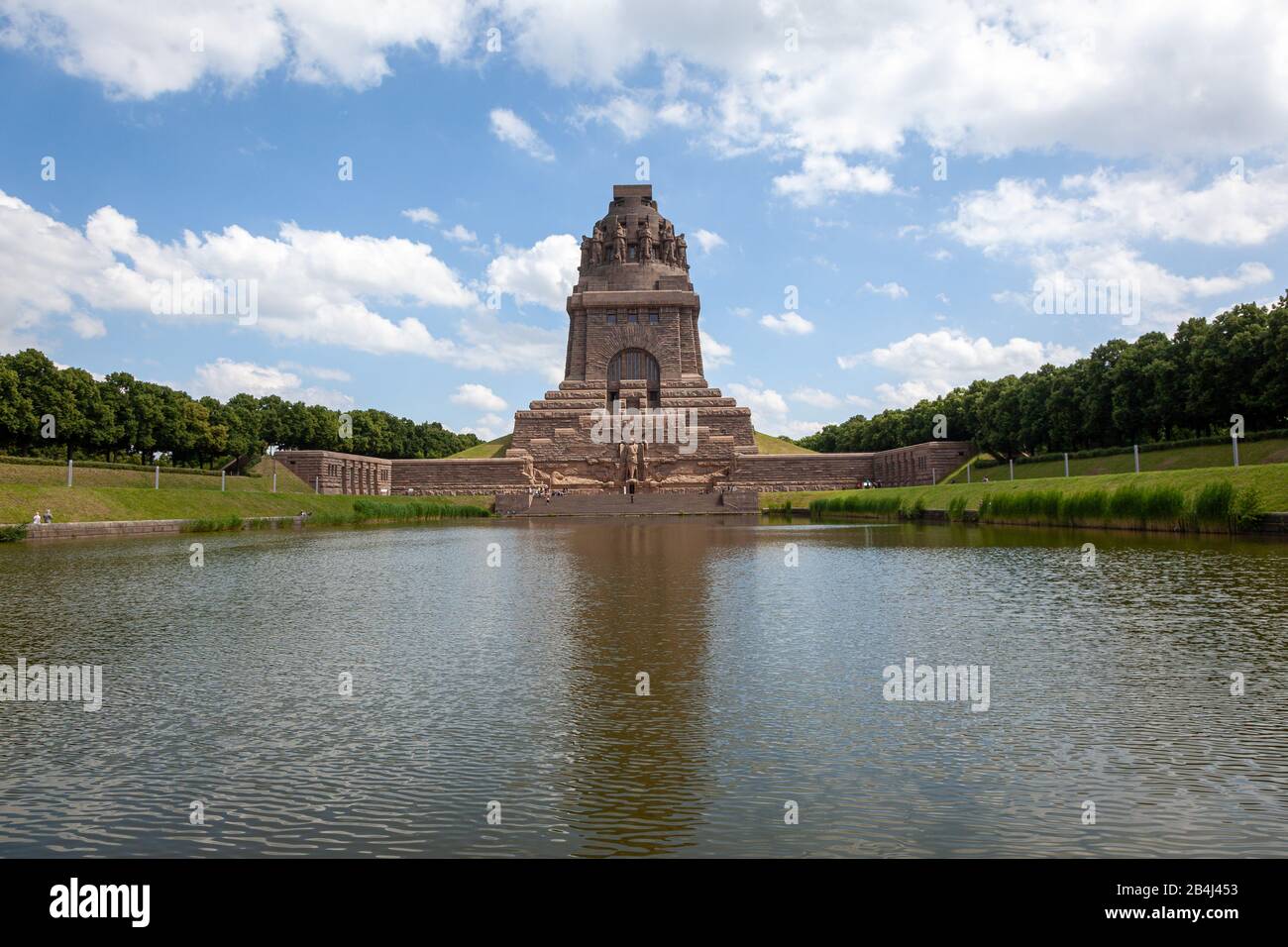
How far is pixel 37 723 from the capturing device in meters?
7.06

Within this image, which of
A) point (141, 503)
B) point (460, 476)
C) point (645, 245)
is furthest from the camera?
point (645, 245)

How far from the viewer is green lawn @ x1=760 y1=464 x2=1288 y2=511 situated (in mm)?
22984

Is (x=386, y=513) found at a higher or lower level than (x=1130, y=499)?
lower

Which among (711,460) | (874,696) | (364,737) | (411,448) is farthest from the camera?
(411,448)

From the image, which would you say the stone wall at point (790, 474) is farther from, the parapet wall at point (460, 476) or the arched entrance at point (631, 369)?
the arched entrance at point (631, 369)

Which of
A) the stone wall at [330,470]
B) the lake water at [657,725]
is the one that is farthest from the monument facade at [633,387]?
the lake water at [657,725]

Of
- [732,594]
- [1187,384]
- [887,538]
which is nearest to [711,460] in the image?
[1187,384]

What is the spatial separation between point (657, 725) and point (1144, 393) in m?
54.4

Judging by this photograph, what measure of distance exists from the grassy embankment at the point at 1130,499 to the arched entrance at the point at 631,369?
159ft

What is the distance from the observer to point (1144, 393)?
5319cm

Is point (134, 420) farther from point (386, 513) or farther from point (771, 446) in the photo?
point (771, 446)

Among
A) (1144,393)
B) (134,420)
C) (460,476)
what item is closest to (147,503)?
(134,420)
